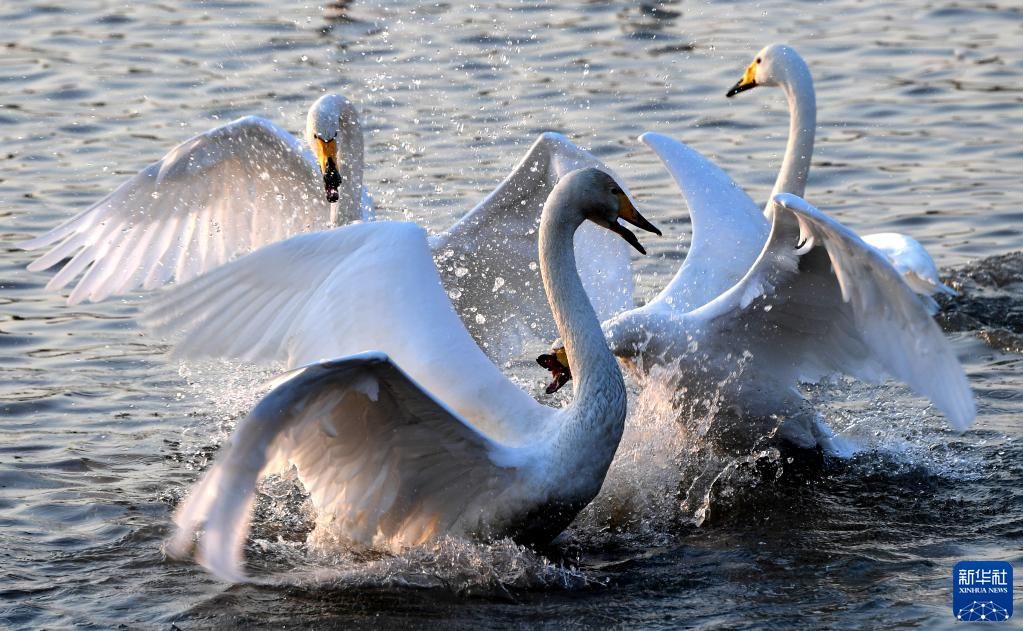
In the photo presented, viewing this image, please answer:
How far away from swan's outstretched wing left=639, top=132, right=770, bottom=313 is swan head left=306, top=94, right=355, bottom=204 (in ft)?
5.40

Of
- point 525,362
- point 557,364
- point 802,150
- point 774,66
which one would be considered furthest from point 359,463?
point 774,66

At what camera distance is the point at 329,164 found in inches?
324

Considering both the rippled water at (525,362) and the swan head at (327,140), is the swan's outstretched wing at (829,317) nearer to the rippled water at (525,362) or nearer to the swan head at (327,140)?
the rippled water at (525,362)

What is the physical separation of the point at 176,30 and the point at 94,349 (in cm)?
683

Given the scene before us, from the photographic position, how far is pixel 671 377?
7254 mm

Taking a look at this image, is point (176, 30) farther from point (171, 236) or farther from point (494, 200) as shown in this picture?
point (494, 200)

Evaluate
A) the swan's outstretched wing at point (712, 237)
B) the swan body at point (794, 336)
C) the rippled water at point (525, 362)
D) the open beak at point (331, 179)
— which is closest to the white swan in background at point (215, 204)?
the open beak at point (331, 179)

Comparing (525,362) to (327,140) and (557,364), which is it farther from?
(557,364)

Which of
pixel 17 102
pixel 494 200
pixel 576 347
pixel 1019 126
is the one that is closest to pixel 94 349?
pixel 494 200

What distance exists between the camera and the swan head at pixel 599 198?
6.32m

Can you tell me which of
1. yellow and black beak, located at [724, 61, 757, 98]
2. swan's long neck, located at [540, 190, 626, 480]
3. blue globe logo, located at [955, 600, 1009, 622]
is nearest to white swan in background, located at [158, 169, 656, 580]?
swan's long neck, located at [540, 190, 626, 480]

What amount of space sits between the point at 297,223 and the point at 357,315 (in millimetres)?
3070

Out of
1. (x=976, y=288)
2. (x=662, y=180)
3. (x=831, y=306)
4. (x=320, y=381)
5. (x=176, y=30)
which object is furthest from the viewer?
(x=176, y=30)

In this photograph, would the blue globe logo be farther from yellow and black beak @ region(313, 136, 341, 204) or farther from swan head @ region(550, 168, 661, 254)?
yellow and black beak @ region(313, 136, 341, 204)
